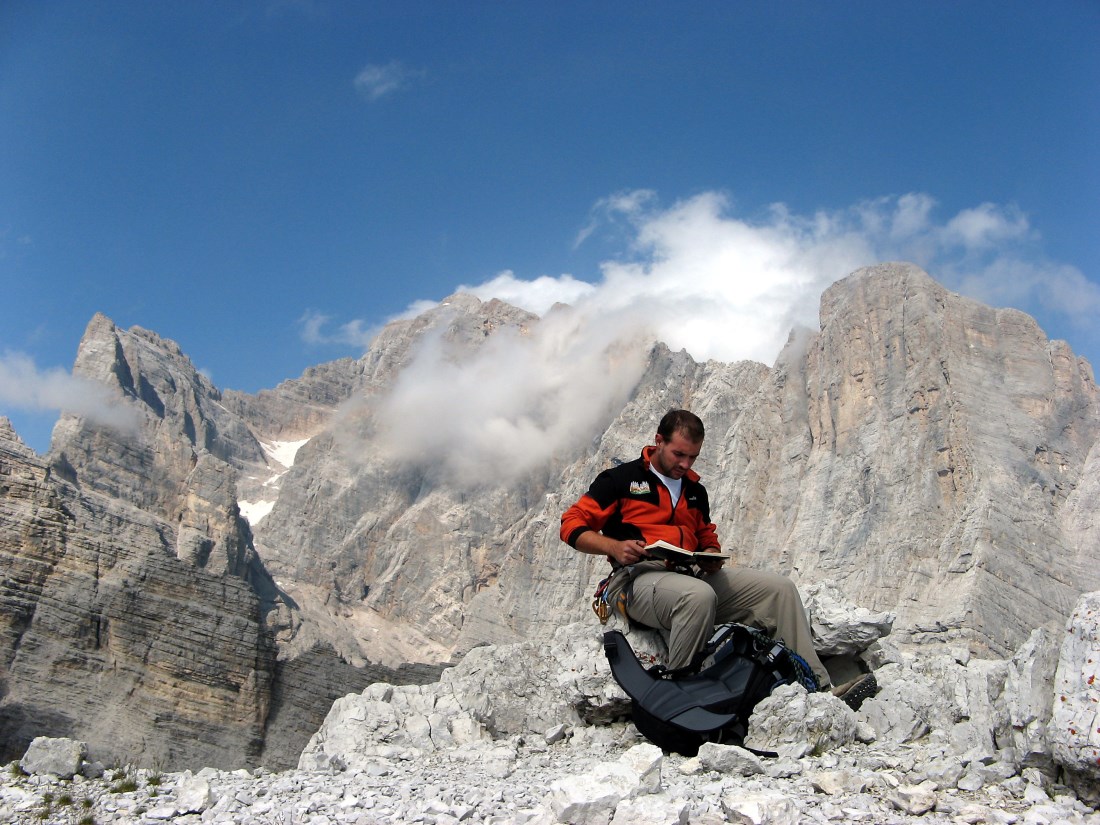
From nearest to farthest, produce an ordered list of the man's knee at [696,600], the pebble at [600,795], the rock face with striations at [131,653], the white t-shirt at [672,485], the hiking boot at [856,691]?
the pebble at [600,795], the man's knee at [696,600], the hiking boot at [856,691], the white t-shirt at [672,485], the rock face with striations at [131,653]

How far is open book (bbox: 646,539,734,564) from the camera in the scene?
7.03 metres

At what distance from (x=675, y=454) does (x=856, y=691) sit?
215 centimetres

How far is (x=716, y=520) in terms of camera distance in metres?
58.1

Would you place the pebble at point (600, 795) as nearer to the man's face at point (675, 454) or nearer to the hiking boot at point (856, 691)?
the hiking boot at point (856, 691)

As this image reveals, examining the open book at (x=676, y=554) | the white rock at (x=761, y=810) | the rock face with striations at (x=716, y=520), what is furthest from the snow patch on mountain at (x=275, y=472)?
the white rock at (x=761, y=810)

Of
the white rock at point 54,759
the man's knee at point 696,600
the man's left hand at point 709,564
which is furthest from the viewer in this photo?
the man's left hand at point 709,564

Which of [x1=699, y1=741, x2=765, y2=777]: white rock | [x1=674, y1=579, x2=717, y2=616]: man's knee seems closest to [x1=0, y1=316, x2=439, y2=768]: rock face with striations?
[x1=674, y1=579, x2=717, y2=616]: man's knee

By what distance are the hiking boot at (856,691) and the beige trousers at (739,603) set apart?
0.65 ft

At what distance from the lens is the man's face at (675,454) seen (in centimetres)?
742

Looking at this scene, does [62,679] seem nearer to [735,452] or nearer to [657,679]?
[657,679]

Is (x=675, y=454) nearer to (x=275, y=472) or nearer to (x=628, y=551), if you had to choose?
(x=628, y=551)

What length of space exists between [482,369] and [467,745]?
15200cm

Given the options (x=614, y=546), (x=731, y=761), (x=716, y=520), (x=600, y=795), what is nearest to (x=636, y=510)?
(x=614, y=546)

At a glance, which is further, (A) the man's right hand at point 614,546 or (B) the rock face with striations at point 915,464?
(B) the rock face with striations at point 915,464
